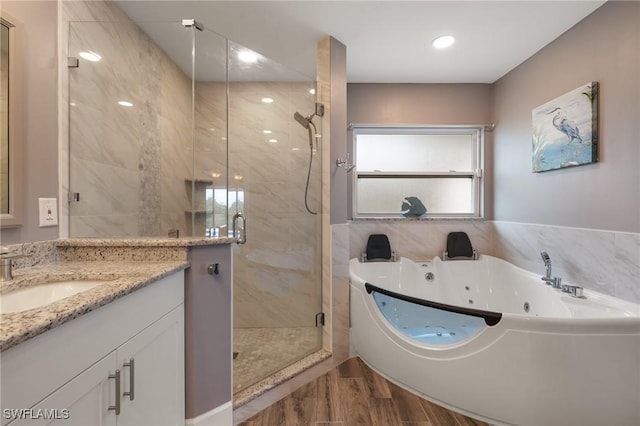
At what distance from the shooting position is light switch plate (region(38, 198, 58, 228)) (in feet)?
4.27

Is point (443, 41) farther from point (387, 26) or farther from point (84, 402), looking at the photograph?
point (84, 402)

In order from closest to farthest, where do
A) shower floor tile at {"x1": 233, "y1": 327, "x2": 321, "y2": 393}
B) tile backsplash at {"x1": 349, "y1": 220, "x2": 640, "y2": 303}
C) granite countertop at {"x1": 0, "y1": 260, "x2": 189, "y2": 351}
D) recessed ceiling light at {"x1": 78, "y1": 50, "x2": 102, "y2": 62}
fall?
granite countertop at {"x1": 0, "y1": 260, "x2": 189, "y2": 351}, recessed ceiling light at {"x1": 78, "y1": 50, "x2": 102, "y2": 62}, tile backsplash at {"x1": 349, "y1": 220, "x2": 640, "y2": 303}, shower floor tile at {"x1": 233, "y1": 327, "x2": 321, "y2": 393}

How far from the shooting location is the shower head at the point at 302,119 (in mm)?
2299

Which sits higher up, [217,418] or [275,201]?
[275,201]

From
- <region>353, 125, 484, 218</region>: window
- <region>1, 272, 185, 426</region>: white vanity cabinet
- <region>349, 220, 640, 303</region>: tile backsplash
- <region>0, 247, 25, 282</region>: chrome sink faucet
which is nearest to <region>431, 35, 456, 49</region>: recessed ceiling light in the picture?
<region>353, 125, 484, 218</region>: window

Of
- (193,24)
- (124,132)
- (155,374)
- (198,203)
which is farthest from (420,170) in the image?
(155,374)

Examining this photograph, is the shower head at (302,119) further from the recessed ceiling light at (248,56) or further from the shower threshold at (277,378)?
the shower threshold at (277,378)

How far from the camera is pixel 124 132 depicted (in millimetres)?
1991

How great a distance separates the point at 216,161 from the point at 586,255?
269cm

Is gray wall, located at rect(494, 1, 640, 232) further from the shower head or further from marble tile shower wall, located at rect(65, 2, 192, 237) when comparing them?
marble tile shower wall, located at rect(65, 2, 192, 237)

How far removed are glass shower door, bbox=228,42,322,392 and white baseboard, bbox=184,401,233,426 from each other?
0.65 m

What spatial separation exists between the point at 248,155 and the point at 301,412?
1.91m

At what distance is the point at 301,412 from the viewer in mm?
1635

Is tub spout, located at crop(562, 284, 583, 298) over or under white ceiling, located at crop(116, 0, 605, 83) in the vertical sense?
under
